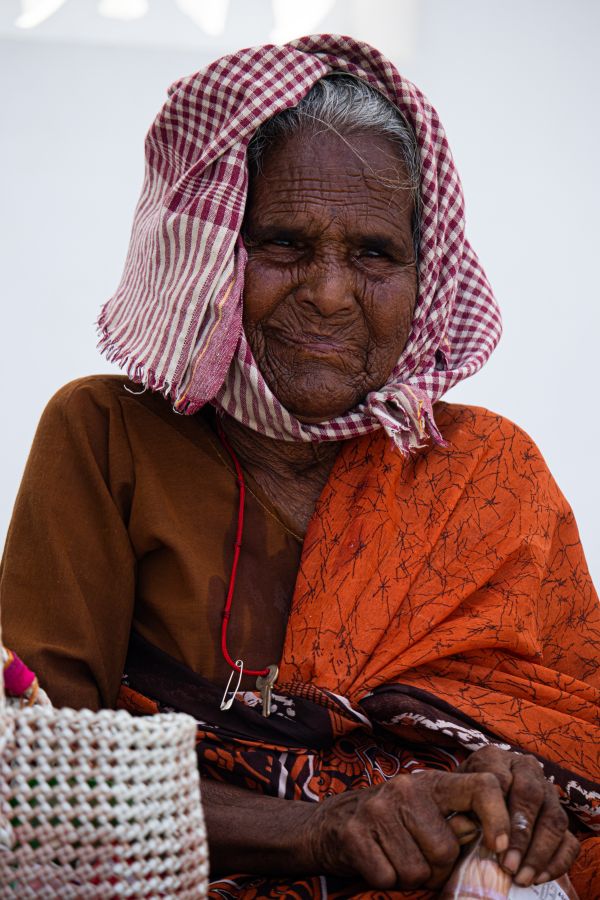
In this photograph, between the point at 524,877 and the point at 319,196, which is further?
the point at 319,196

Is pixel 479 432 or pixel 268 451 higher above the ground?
pixel 479 432

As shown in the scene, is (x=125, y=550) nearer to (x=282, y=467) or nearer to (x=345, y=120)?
(x=282, y=467)

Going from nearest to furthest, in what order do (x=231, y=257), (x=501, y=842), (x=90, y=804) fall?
(x=90, y=804)
(x=501, y=842)
(x=231, y=257)

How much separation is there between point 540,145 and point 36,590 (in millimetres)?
2831

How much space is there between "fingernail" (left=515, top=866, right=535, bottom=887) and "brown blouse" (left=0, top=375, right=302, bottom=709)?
0.67 m

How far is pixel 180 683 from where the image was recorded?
205 centimetres

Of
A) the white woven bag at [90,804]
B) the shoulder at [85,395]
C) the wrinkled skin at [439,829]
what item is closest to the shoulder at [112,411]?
the shoulder at [85,395]

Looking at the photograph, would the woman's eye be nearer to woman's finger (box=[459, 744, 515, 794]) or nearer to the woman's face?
the woman's face

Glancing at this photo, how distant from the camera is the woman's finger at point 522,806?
1.61 meters

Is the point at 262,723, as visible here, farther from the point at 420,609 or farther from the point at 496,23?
the point at 496,23

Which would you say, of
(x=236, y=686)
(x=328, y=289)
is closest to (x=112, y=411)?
(x=328, y=289)

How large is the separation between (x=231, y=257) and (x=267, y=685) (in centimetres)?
84

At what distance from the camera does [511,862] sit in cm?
160

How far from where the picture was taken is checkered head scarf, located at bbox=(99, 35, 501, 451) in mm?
2111
